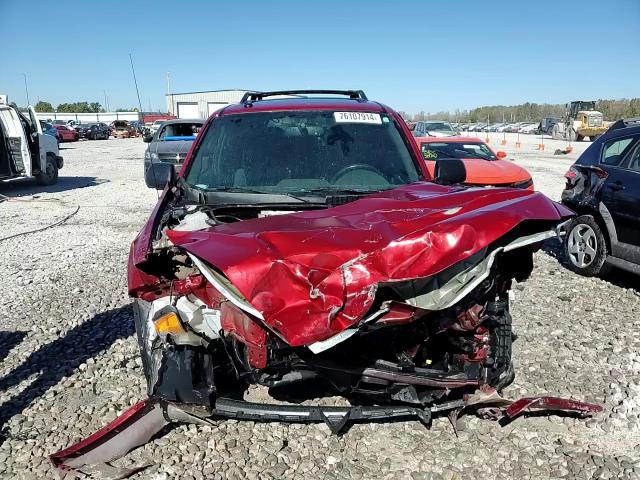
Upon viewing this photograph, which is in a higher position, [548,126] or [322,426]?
[548,126]

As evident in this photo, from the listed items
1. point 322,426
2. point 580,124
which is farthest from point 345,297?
point 580,124

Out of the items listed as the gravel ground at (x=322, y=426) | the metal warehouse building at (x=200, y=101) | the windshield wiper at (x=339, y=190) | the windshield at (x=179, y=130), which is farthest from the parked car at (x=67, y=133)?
the windshield wiper at (x=339, y=190)

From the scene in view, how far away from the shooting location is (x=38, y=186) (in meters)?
14.0

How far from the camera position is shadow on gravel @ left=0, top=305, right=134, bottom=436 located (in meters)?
3.36

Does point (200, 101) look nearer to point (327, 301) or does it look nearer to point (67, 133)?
point (67, 133)

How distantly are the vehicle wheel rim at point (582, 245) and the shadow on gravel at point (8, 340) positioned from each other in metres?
5.55

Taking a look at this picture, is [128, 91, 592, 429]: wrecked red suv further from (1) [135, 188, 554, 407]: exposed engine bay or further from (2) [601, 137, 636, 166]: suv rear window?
(2) [601, 137, 636, 166]: suv rear window

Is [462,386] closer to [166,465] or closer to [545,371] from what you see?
[545,371]

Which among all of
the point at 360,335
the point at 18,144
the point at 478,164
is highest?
the point at 18,144

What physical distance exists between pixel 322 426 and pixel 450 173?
1876 millimetres

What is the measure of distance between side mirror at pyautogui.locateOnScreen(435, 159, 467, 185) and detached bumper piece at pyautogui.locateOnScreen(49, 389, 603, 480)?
1464 mm

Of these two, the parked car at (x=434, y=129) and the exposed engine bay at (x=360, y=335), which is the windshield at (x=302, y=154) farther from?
the parked car at (x=434, y=129)

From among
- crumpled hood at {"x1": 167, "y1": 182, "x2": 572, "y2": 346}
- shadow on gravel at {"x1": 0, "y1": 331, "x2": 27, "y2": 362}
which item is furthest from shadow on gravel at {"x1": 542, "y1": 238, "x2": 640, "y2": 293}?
shadow on gravel at {"x1": 0, "y1": 331, "x2": 27, "y2": 362}

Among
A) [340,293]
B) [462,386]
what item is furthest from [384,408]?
[340,293]
